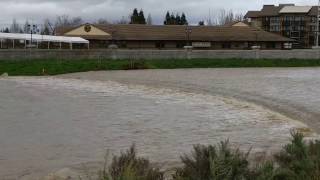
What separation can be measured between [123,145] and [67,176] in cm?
378

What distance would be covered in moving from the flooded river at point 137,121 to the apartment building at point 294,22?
101 metres

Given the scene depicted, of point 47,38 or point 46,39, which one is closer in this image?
point 46,39

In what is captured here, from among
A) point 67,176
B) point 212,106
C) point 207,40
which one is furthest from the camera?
point 207,40

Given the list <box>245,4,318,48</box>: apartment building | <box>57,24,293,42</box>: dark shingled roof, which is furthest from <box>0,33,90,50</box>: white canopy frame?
<box>245,4,318,48</box>: apartment building

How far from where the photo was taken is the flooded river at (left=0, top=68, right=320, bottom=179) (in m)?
12.1

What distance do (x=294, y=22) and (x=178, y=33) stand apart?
47228 millimetres

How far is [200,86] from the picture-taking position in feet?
103

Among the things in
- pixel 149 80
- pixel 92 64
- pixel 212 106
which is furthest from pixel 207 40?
pixel 212 106

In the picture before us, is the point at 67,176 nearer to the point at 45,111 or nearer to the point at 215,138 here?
the point at 215,138

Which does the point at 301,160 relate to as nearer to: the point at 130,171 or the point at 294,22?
the point at 130,171

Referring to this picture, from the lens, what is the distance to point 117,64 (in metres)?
50.9

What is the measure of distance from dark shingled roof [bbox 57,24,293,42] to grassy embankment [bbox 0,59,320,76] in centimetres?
3163

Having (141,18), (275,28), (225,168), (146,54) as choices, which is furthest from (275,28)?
(225,168)

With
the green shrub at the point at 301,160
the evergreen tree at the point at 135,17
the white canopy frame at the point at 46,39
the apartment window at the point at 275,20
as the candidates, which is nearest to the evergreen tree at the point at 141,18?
the evergreen tree at the point at 135,17
